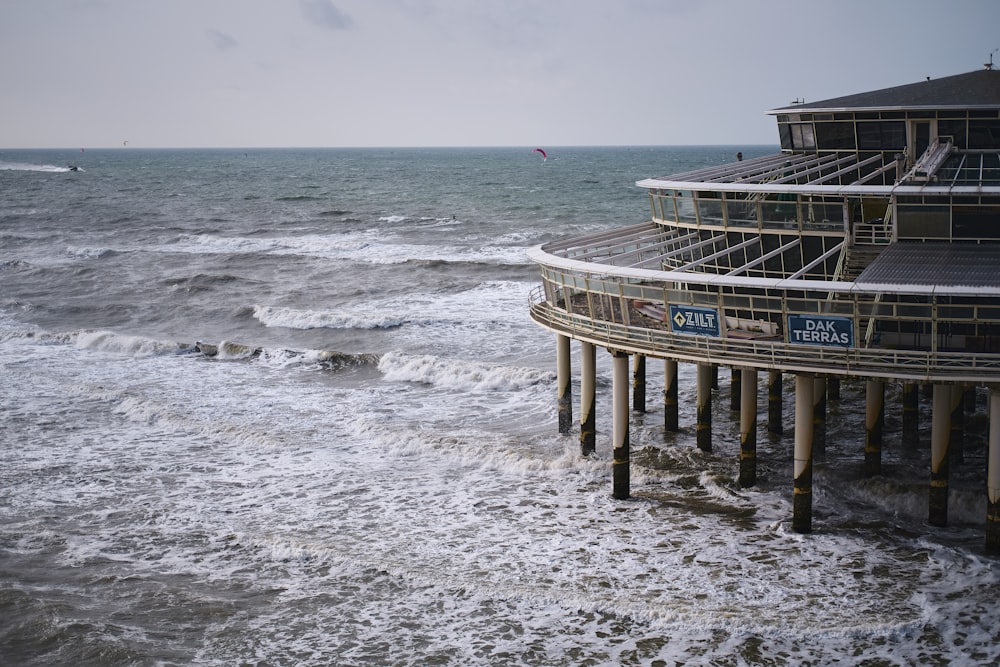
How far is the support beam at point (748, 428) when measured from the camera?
965 inches

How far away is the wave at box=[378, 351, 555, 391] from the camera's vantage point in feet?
122

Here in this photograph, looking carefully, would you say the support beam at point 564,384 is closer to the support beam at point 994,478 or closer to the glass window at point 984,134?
the support beam at point 994,478

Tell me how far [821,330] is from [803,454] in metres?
2.81

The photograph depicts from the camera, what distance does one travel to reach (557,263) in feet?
84.0

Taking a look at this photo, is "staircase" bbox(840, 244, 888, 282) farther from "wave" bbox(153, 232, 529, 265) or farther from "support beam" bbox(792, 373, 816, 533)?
"wave" bbox(153, 232, 529, 265)

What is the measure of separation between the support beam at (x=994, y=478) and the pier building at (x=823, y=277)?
29mm

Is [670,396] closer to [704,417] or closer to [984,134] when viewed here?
[704,417]

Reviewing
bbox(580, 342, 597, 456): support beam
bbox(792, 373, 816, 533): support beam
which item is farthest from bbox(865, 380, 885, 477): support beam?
bbox(580, 342, 597, 456): support beam

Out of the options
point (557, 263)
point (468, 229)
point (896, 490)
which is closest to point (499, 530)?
point (557, 263)

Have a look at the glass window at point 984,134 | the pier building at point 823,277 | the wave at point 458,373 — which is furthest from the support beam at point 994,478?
the wave at point 458,373

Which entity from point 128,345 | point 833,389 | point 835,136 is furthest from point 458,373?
point 835,136

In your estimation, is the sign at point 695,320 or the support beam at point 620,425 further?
the support beam at point 620,425

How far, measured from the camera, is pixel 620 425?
24.7m

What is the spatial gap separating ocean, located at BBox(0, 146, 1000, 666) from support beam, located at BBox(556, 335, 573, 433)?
0.62m
